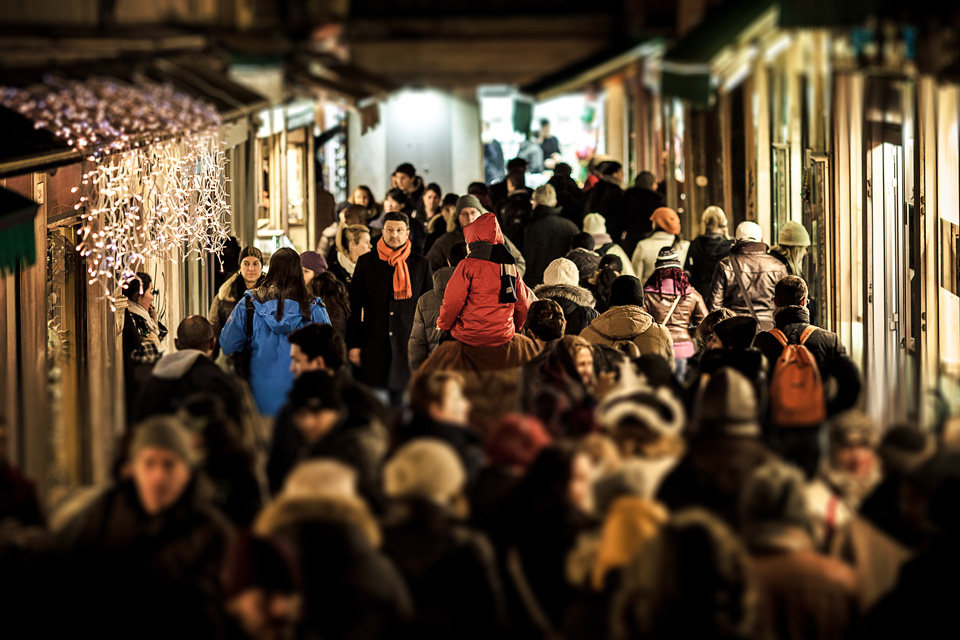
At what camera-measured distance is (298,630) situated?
418cm

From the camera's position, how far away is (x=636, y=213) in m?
10.8

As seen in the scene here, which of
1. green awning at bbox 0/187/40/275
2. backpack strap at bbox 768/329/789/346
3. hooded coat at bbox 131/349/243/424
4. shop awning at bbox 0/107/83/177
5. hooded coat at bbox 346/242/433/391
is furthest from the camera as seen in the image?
hooded coat at bbox 346/242/433/391

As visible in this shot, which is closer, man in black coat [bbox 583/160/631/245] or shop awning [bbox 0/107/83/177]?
shop awning [bbox 0/107/83/177]

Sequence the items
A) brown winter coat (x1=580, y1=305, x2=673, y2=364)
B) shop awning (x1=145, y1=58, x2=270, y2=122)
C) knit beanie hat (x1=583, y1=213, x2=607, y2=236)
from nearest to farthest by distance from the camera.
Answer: shop awning (x1=145, y1=58, x2=270, y2=122), brown winter coat (x1=580, y1=305, x2=673, y2=364), knit beanie hat (x1=583, y1=213, x2=607, y2=236)

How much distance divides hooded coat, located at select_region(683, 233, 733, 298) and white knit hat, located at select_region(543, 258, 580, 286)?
990mm

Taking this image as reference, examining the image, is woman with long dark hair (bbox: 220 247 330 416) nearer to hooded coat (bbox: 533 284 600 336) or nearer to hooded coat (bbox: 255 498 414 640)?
hooded coat (bbox: 533 284 600 336)

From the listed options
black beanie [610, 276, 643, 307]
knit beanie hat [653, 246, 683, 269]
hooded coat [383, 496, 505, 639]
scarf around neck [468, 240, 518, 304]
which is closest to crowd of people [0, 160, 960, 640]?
hooded coat [383, 496, 505, 639]

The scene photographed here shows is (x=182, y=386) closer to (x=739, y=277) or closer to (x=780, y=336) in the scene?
(x=780, y=336)

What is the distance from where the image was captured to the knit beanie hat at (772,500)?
433 cm

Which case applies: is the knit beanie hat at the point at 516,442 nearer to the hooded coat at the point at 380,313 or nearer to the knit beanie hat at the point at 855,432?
the knit beanie hat at the point at 855,432

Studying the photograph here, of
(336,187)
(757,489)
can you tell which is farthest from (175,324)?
(757,489)

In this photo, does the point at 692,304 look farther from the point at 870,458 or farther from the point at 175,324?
the point at 870,458

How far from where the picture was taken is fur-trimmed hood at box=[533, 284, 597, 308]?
9000 millimetres

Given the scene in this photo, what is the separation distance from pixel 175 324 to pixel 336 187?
1723 mm
